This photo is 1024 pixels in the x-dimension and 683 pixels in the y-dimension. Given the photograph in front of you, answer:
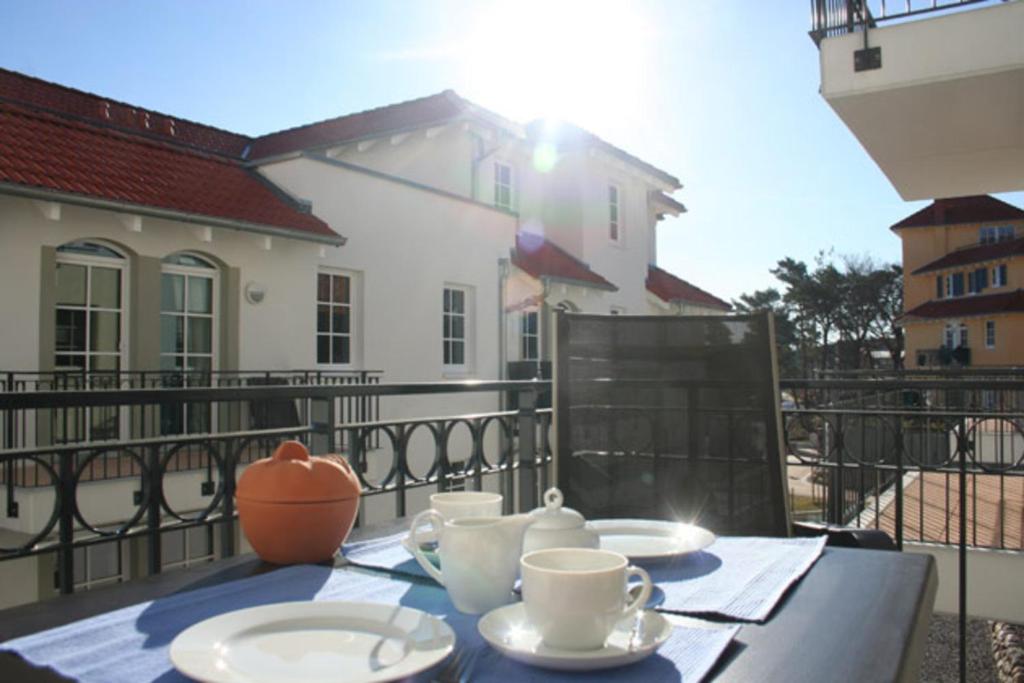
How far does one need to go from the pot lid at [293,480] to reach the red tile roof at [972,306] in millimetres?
32383

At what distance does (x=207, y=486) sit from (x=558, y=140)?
12943 millimetres

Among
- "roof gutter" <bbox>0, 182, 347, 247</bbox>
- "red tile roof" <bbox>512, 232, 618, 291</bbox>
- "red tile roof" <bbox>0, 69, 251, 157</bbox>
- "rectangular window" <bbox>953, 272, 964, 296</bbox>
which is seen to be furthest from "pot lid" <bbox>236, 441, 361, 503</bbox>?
"rectangular window" <bbox>953, 272, 964, 296</bbox>

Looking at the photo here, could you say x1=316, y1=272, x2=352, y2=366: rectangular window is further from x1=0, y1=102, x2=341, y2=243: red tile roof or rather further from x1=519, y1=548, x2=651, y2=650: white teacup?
x1=519, y1=548, x2=651, y2=650: white teacup

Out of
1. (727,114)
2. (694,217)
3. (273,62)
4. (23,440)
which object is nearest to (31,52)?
(273,62)

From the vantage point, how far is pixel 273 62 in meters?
9.57

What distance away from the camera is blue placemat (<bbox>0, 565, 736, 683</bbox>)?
30.9 inches

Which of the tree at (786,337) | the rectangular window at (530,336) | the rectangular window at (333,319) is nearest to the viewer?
the rectangular window at (333,319)

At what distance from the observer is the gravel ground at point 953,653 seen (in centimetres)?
632

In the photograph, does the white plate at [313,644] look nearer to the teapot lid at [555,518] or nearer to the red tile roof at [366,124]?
the teapot lid at [555,518]

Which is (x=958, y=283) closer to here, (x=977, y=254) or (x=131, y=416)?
(x=977, y=254)

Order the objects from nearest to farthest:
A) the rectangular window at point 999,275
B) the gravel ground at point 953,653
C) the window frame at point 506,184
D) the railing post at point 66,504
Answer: the railing post at point 66,504 → the gravel ground at point 953,653 → the window frame at point 506,184 → the rectangular window at point 999,275

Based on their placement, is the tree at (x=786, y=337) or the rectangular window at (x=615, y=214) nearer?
the rectangular window at (x=615, y=214)

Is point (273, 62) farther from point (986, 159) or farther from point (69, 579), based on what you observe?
point (69, 579)

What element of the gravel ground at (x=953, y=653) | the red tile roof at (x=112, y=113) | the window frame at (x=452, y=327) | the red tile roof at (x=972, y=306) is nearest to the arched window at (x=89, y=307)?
the red tile roof at (x=112, y=113)
